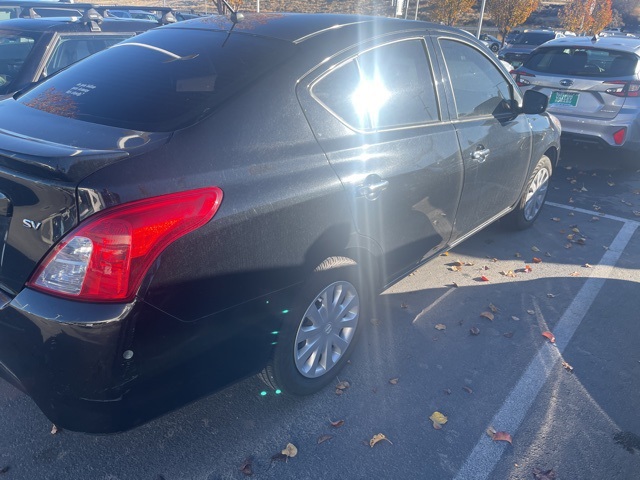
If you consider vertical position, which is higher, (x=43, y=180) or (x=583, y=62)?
(x=43, y=180)

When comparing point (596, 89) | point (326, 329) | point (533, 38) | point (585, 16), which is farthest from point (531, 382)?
point (585, 16)

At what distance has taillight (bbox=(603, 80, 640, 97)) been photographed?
22.8ft

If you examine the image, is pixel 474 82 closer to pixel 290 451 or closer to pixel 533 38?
pixel 290 451

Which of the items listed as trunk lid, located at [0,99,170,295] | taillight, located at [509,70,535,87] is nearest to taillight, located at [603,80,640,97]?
taillight, located at [509,70,535,87]

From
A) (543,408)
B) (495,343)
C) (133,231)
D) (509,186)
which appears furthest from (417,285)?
(133,231)

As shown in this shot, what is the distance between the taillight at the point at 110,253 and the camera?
75.2 inches

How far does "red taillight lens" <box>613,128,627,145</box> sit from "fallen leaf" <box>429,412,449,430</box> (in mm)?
5661

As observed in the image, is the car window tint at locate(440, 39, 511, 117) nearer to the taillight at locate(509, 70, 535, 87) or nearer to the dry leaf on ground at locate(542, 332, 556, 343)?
the dry leaf on ground at locate(542, 332, 556, 343)

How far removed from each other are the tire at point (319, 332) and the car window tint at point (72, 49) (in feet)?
11.7

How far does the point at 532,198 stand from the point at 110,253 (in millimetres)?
4413

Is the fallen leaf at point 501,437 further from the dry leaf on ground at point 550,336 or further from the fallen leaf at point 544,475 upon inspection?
the dry leaf on ground at point 550,336

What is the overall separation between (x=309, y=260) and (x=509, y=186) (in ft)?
8.53

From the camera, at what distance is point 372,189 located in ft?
9.26

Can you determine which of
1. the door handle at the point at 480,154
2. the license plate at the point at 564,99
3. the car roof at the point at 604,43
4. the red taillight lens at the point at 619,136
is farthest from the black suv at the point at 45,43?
the red taillight lens at the point at 619,136
